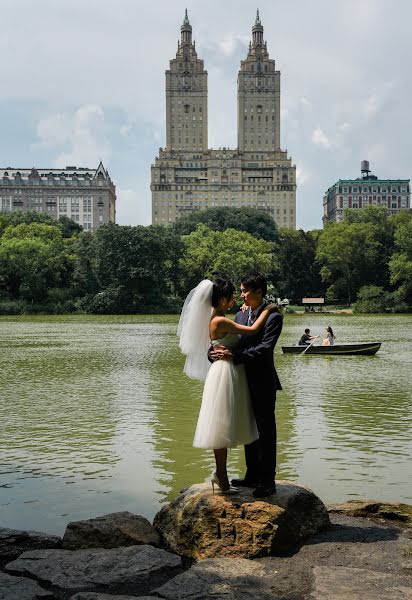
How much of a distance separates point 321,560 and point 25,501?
147 inches

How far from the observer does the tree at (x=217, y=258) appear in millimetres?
74562

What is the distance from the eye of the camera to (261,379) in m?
6.00

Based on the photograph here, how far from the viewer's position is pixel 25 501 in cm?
775

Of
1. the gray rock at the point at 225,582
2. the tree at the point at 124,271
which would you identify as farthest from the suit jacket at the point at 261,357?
the tree at the point at 124,271

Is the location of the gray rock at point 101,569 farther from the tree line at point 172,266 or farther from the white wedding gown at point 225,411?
the tree line at point 172,266

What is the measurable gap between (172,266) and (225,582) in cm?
7084

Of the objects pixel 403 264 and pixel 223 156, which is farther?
pixel 223 156

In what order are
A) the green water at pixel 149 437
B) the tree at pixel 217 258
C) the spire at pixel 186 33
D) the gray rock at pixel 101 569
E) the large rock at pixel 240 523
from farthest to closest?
1. the spire at pixel 186 33
2. the tree at pixel 217 258
3. the green water at pixel 149 437
4. the large rock at pixel 240 523
5. the gray rock at pixel 101 569

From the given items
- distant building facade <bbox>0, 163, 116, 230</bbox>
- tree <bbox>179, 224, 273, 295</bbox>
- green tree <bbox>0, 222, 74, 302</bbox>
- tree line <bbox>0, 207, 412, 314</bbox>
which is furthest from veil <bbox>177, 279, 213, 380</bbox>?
distant building facade <bbox>0, 163, 116, 230</bbox>

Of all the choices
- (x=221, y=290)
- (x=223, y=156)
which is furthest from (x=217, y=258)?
(x=223, y=156)

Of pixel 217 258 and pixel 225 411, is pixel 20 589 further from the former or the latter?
pixel 217 258

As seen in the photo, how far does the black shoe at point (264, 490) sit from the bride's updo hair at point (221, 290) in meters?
1.53

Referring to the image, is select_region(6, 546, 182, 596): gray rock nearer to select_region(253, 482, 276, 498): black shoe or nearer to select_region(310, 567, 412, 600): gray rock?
select_region(253, 482, 276, 498): black shoe

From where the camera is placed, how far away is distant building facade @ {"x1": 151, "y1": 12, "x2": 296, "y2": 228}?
172125 mm
